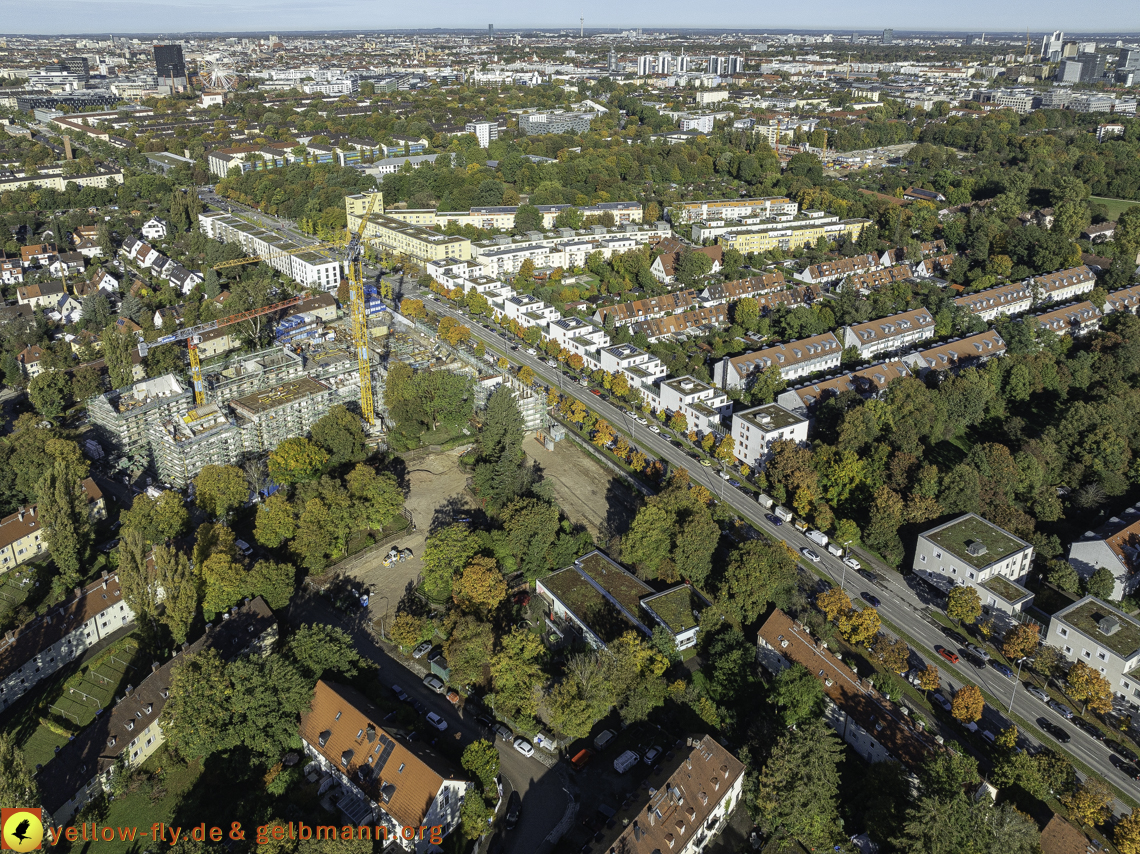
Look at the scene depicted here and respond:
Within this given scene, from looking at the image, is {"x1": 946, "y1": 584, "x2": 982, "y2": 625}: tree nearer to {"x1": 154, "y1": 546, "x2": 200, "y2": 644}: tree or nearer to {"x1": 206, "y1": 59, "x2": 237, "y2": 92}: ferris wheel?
{"x1": 154, "y1": 546, "x2": 200, "y2": 644}: tree

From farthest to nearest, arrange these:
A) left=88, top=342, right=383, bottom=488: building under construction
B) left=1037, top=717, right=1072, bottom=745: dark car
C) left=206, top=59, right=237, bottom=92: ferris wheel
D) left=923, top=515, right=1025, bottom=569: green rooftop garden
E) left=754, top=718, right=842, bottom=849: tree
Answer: left=206, top=59, right=237, bottom=92: ferris wheel < left=88, top=342, right=383, bottom=488: building under construction < left=923, top=515, right=1025, bottom=569: green rooftop garden < left=1037, top=717, right=1072, bottom=745: dark car < left=754, top=718, right=842, bottom=849: tree

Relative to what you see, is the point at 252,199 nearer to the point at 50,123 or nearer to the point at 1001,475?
the point at 50,123

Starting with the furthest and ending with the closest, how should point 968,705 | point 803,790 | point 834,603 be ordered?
1. point 834,603
2. point 968,705
3. point 803,790

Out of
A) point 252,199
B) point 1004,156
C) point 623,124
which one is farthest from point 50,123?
point 1004,156

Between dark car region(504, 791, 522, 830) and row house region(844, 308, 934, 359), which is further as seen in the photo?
row house region(844, 308, 934, 359)

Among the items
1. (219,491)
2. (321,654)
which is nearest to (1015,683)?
(321,654)

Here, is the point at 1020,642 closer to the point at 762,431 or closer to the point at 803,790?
the point at 803,790

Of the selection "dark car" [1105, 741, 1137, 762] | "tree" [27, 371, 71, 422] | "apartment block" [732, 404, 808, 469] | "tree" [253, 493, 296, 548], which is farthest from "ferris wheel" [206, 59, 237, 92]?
"dark car" [1105, 741, 1137, 762]
